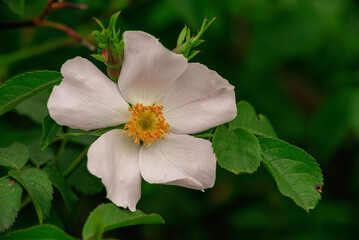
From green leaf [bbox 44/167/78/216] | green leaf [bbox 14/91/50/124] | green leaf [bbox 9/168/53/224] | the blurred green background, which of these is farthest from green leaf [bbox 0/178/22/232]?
the blurred green background

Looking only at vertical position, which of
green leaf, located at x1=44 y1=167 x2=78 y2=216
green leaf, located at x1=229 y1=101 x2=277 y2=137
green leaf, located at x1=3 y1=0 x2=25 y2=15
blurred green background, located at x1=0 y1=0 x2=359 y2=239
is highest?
green leaf, located at x1=3 y1=0 x2=25 y2=15

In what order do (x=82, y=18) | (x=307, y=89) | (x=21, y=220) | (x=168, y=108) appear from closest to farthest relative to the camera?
1. (x=21, y=220)
2. (x=168, y=108)
3. (x=82, y=18)
4. (x=307, y=89)

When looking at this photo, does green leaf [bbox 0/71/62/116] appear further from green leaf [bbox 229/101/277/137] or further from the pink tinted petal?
green leaf [bbox 229/101/277/137]

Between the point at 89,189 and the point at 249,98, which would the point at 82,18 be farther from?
the point at 89,189

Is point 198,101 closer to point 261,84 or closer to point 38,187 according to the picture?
point 38,187

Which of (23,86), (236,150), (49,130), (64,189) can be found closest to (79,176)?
(64,189)

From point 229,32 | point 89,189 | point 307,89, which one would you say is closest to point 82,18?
point 229,32

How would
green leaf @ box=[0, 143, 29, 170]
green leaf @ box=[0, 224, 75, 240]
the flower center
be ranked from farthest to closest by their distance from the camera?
1. the flower center
2. green leaf @ box=[0, 143, 29, 170]
3. green leaf @ box=[0, 224, 75, 240]
